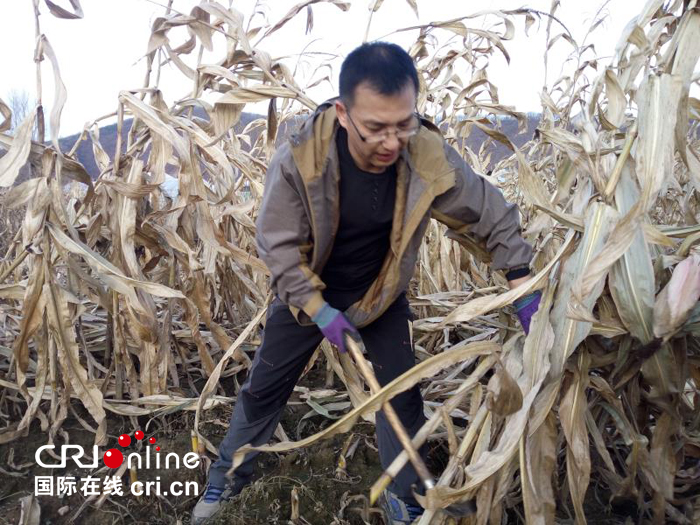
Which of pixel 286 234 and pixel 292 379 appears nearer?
pixel 286 234

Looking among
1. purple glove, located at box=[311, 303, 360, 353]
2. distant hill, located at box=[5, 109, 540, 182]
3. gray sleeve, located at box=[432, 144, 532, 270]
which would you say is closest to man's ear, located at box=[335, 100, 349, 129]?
gray sleeve, located at box=[432, 144, 532, 270]

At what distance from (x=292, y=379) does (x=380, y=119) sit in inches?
31.3

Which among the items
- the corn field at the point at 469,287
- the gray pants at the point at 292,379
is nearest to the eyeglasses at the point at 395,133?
the corn field at the point at 469,287

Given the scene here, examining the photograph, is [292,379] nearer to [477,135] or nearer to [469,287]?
[469,287]

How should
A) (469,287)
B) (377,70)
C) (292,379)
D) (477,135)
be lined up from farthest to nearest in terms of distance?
(477,135) < (469,287) < (292,379) < (377,70)

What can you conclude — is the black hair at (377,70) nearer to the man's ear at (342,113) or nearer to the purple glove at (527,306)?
the man's ear at (342,113)

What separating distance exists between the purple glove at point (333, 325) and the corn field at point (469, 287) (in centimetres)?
25

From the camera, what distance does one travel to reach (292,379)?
157cm

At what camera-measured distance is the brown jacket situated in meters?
1.25

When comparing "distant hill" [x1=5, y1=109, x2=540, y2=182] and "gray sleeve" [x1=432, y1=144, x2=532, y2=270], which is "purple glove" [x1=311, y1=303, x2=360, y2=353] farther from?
"distant hill" [x1=5, y1=109, x2=540, y2=182]

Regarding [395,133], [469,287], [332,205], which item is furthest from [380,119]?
[469,287]

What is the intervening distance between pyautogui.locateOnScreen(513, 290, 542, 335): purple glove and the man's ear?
550mm

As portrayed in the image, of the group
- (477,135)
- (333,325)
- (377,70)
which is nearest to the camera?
(377,70)

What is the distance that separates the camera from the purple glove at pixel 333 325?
1.26 m
